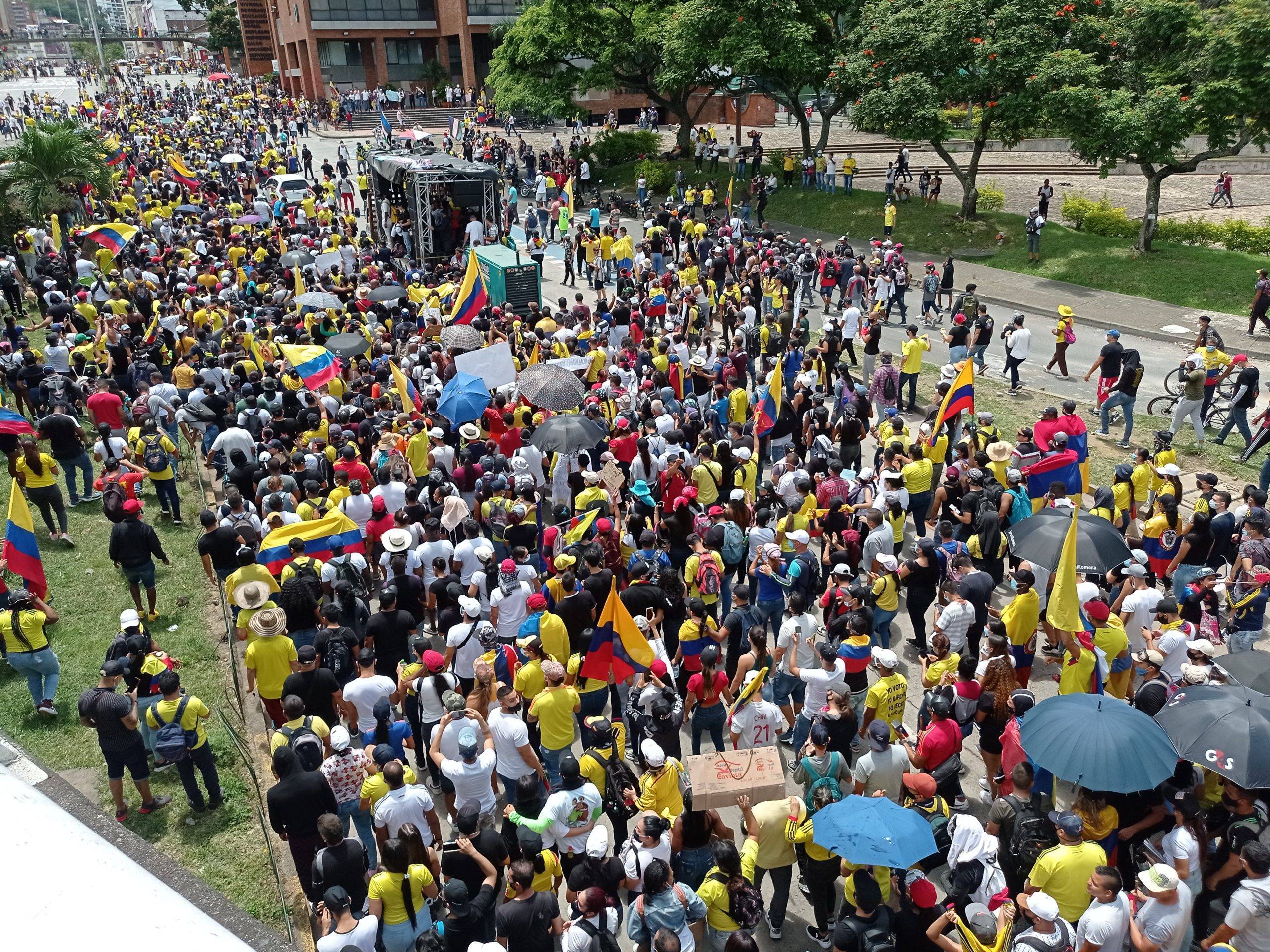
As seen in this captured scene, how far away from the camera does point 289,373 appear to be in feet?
45.7

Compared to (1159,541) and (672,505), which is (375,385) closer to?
(672,505)

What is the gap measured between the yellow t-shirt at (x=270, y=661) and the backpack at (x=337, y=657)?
33cm

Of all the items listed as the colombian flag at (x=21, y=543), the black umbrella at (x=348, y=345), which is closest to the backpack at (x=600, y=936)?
the colombian flag at (x=21, y=543)

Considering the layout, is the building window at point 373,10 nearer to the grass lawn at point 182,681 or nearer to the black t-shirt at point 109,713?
the grass lawn at point 182,681

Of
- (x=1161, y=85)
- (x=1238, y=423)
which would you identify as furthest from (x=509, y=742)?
(x=1161, y=85)

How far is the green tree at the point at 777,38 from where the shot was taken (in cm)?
3083

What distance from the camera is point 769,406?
1255cm

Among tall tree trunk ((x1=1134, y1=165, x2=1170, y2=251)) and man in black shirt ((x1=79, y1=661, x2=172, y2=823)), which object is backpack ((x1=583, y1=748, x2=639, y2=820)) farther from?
tall tree trunk ((x1=1134, y1=165, x2=1170, y2=251))

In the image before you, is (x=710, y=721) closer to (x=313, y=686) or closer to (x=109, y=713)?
(x=313, y=686)

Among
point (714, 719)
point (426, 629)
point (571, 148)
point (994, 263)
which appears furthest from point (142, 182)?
point (714, 719)

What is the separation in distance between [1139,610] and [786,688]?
10.8 ft

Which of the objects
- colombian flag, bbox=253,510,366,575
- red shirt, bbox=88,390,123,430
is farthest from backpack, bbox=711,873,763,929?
red shirt, bbox=88,390,123,430

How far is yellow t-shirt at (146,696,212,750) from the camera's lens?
7336mm

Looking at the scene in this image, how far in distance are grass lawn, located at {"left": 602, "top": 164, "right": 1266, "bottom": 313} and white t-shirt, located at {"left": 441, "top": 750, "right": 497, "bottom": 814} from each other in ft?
75.2
